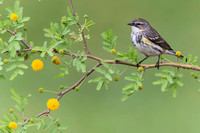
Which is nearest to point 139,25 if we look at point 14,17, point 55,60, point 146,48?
point 146,48

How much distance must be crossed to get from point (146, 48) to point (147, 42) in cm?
10

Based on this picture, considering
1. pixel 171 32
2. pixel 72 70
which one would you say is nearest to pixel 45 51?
pixel 72 70

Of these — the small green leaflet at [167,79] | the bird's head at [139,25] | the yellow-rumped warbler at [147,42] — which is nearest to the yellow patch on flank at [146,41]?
the yellow-rumped warbler at [147,42]

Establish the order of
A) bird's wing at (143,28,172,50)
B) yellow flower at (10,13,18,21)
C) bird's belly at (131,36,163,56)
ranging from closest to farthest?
yellow flower at (10,13,18,21) < bird's belly at (131,36,163,56) < bird's wing at (143,28,172,50)

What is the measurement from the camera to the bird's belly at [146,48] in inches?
177

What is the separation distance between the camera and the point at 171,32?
28.1 feet

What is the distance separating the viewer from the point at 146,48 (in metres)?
4.52

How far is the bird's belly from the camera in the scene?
449cm

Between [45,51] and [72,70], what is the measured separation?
4.17 metres

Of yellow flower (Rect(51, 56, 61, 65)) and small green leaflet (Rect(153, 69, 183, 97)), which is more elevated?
yellow flower (Rect(51, 56, 61, 65))

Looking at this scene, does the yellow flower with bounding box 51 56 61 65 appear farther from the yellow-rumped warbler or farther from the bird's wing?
the bird's wing

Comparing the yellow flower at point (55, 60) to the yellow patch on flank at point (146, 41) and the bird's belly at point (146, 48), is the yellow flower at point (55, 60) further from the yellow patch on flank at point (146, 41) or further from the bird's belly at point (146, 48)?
the yellow patch on flank at point (146, 41)

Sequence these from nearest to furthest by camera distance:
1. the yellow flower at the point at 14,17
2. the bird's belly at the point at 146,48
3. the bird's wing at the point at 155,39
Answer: the yellow flower at the point at 14,17
the bird's belly at the point at 146,48
the bird's wing at the point at 155,39

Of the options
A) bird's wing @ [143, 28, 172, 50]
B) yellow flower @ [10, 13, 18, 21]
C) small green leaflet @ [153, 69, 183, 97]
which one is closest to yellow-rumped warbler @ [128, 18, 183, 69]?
bird's wing @ [143, 28, 172, 50]
